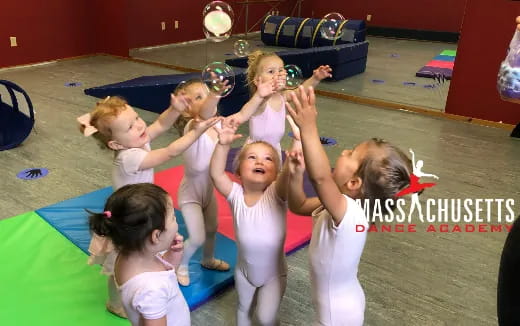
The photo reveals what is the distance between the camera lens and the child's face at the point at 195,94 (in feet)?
6.79

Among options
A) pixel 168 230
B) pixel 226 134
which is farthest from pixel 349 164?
pixel 168 230

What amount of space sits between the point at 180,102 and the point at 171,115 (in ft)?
0.34

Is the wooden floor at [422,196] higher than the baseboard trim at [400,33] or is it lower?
lower

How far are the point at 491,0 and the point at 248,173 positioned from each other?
404 cm

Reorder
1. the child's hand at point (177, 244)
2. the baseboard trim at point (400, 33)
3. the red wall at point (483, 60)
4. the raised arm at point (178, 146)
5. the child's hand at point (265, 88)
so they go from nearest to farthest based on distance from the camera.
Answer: the child's hand at point (177, 244) → the raised arm at point (178, 146) → the child's hand at point (265, 88) → the red wall at point (483, 60) → the baseboard trim at point (400, 33)

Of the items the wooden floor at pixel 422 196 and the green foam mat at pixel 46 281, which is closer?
the green foam mat at pixel 46 281

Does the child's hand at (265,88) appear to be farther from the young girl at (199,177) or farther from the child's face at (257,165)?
the child's face at (257,165)

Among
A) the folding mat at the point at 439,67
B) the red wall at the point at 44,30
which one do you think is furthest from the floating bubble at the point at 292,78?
the red wall at the point at 44,30

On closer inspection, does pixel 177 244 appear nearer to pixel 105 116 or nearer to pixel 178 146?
pixel 178 146

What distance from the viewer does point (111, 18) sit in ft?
24.6

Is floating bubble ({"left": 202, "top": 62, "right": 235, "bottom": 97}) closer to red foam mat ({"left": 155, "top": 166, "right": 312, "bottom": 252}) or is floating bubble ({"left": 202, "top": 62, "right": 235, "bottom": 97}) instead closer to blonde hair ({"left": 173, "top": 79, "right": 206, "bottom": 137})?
blonde hair ({"left": 173, "top": 79, "right": 206, "bottom": 137})

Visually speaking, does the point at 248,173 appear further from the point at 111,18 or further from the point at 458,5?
the point at 458,5

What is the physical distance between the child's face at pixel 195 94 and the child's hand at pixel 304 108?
92 centimetres

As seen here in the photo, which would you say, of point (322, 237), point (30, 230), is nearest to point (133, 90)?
point (30, 230)
